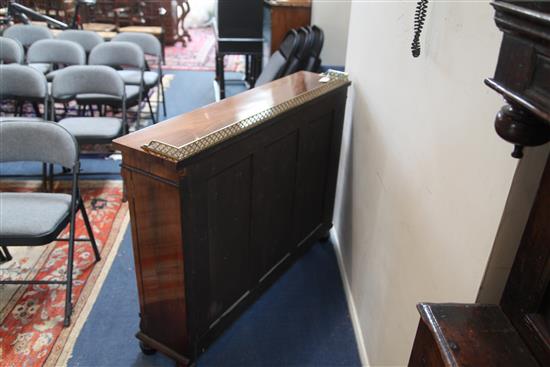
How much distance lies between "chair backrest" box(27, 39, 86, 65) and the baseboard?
2854mm

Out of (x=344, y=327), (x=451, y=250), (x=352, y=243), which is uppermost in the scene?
(x=451, y=250)

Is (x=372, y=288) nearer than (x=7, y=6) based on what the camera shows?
Yes

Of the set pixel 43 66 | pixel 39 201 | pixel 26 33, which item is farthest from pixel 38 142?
pixel 26 33

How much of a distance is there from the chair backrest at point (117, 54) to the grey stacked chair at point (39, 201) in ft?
6.40

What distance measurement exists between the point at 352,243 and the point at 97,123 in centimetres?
200

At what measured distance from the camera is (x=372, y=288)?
1.83 metres

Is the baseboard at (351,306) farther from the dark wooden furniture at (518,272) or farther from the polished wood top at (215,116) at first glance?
the dark wooden furniture at (518,272)

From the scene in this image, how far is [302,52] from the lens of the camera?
9.50 ft

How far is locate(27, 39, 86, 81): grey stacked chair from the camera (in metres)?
3.99

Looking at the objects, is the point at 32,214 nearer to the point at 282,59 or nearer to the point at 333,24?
the point at 282,59

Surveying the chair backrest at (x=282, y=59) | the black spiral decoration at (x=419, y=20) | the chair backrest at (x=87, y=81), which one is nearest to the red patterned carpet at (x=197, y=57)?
the chair backrest at (x=282, y=59)

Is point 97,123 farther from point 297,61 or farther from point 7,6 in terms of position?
point 7,6

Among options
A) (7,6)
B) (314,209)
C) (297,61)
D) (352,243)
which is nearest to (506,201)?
(352,243)

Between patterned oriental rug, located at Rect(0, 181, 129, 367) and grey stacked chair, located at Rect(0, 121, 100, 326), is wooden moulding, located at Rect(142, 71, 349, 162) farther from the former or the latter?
patterned oriental rug, located at Rect(0, 181, 129, 367)
